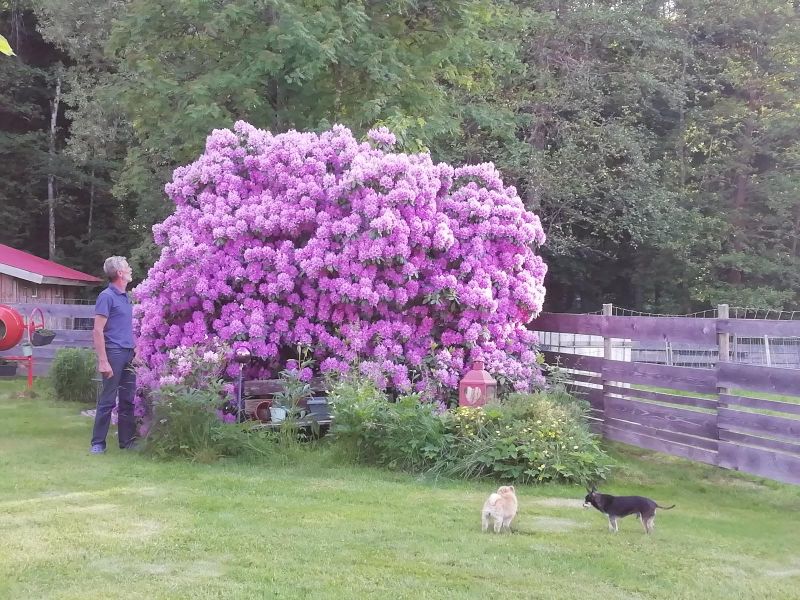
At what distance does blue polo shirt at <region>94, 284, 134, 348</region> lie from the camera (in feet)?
25.7

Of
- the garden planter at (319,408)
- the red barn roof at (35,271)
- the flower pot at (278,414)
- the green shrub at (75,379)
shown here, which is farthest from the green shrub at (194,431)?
the red barn roof at (35,271)

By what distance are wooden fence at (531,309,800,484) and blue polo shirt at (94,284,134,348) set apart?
4.68 meters

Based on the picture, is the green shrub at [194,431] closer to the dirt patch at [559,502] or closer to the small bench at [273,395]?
the small bench at [273,395]

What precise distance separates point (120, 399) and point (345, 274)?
254 centimetres

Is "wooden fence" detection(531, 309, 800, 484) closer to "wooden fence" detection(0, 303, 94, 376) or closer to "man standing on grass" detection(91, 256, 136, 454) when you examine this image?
"man standing on grass" detection(91, 256, 136, 454)

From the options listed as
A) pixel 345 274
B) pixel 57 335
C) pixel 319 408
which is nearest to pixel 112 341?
pixel 319 408

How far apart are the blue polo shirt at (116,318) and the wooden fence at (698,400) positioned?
184 inches

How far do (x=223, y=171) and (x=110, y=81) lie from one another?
1369 cm

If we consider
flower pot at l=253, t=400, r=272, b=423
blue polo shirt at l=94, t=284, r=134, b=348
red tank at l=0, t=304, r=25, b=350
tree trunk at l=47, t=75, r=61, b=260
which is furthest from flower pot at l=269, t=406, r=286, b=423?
tree trunk at l=47, t=75, r=61, b=260

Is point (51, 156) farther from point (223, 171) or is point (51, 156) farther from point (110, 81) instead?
point (223, 171)

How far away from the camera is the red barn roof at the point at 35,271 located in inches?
832

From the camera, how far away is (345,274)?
8547 mm

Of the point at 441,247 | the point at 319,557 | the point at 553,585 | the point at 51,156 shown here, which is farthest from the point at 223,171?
the point at 51,156

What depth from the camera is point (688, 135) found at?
82.7 ft
